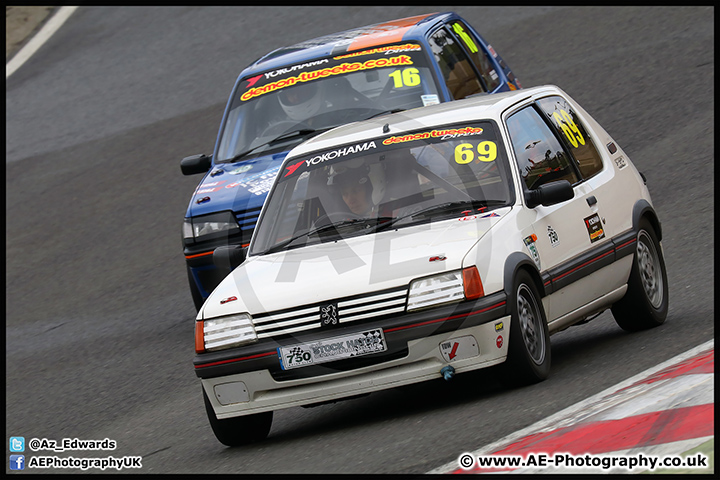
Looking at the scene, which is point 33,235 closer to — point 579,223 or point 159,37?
point 159,37

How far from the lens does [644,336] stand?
7.68 metres

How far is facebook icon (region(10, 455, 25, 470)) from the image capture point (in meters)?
7.12

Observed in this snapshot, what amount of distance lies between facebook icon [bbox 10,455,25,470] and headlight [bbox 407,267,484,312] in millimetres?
2741

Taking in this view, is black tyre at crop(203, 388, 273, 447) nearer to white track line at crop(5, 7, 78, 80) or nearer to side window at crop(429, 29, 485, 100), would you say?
side window at crop(429, 29, 485, 100)

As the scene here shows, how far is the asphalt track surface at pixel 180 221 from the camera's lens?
6414 millimetres

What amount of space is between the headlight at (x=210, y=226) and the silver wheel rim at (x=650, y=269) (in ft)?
10.7

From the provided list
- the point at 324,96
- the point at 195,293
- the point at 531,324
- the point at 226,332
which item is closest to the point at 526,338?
the point at 531,324

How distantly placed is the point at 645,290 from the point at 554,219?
121 centimetres

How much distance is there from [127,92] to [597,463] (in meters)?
17.7

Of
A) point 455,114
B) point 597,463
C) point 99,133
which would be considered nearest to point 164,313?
point 455,114

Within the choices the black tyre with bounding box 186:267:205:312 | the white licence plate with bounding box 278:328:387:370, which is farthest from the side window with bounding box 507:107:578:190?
the black tyre with bounding box 186:267:205:312

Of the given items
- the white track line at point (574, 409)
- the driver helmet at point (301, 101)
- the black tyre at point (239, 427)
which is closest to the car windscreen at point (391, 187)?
the black tyre at point (239, 427)

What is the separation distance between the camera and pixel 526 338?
638cm

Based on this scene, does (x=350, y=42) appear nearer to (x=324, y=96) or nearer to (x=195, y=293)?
(x=324, y=96)
